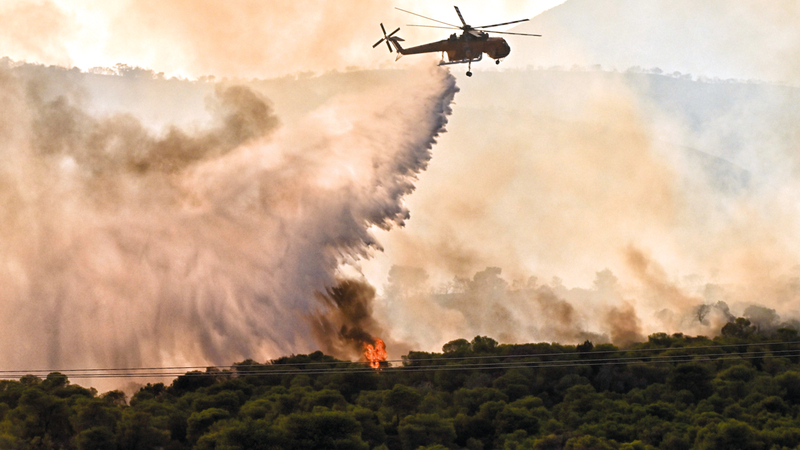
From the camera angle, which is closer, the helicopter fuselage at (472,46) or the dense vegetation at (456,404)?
the dense vegetation at (456,404)

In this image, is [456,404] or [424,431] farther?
[456,404]

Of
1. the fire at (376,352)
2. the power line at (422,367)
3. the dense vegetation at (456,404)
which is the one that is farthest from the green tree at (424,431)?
the fire at (376,352)

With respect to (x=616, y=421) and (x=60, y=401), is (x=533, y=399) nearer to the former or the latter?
(x=616, y=421)

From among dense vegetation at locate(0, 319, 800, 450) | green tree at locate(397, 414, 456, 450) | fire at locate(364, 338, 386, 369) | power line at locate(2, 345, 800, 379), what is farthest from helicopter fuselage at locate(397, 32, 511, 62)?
fire at locate(364, 338, 386, 369)

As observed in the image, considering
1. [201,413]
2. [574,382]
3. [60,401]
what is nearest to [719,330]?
[574,382]

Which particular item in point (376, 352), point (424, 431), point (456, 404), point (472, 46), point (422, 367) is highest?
point (472, 46)

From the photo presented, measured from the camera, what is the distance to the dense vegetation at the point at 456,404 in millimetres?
73062

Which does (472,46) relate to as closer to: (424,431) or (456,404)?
(424,431)

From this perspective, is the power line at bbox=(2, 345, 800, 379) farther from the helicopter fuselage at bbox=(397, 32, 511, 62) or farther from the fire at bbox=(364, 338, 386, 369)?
the helicopter fuselage at bbox=(397, 32, 511, 62)

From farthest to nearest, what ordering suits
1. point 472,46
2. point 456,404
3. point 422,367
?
1. point 422,367
2. point 456,404
3. point 472,46

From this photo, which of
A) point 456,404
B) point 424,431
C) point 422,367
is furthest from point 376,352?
point 424,431

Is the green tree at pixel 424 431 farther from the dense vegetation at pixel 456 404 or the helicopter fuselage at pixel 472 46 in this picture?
the helicopter fuselage at pixel 472 46

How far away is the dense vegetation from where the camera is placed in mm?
73062

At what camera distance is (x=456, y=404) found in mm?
87438
